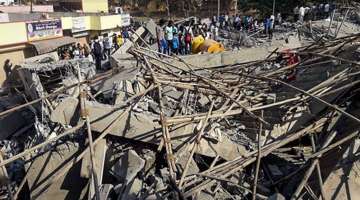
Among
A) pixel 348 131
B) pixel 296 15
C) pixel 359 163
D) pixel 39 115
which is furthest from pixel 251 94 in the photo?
pixel 296 15

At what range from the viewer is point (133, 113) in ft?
23.4

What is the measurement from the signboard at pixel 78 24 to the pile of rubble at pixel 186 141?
19924mm

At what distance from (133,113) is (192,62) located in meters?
6.59

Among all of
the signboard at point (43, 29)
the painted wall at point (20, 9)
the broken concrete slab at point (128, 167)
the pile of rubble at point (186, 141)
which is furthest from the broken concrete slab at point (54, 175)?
the painted wall at point (20, 9)

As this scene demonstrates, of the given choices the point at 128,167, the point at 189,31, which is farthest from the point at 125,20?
the point at 128,167

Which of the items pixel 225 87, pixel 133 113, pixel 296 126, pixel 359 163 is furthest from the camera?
pixel 225 87

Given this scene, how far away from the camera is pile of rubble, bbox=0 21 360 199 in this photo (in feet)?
20.7

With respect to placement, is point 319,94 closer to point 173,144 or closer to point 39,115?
point 173,144

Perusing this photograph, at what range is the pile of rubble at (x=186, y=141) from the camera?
6.31 metres

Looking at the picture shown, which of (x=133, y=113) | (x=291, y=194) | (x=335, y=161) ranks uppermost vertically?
(x=133, y=113)

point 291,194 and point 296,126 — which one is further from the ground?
point 296,126

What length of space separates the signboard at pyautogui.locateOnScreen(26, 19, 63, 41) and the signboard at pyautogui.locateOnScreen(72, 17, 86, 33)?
2512mm

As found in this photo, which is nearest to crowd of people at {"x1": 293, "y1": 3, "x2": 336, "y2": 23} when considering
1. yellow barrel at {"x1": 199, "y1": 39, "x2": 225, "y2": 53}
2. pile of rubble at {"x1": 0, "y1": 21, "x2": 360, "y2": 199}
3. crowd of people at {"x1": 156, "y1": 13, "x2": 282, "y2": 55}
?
crowd of people at {"x1": 156, "y1": 13, "x2": 282, "y2": 55}

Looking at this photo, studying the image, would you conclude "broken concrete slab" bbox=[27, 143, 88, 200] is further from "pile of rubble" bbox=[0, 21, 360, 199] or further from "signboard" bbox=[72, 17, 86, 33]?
"signboard" bbox=[72, 17, 86, 33]
